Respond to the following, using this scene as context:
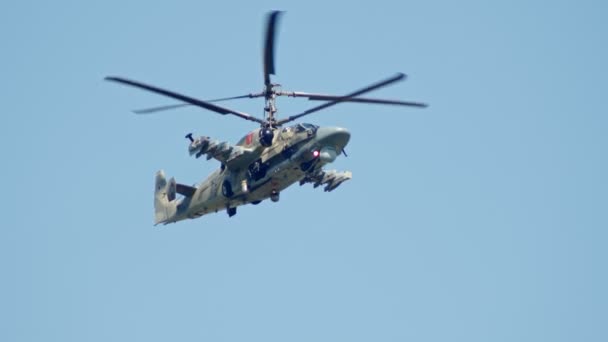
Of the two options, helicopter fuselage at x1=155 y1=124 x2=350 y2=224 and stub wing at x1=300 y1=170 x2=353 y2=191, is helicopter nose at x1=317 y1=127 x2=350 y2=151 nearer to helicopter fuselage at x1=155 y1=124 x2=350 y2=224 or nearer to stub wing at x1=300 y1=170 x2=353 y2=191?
helicopter fuselage at x1=155 y1=124 x2=350 y2=224

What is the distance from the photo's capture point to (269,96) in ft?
164

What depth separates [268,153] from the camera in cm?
5069

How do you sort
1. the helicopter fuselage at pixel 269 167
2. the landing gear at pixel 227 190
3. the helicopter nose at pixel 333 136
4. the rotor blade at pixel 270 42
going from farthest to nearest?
the landing gear at pixel 227 190, the helicopter fuselage at pixel 269 167, the helicopter nose at pixel 333 136, the rotor blade at pixel 270 42

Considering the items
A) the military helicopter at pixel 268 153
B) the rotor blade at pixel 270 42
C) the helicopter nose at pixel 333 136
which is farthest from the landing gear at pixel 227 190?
the rotor blade at pixel 270 42

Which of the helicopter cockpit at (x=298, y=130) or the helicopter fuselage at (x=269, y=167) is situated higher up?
the helicopter cockpit at (x=298, y=130)

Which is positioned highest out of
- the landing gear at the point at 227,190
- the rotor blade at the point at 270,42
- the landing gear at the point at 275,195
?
the rotor blade at the point at 270,42

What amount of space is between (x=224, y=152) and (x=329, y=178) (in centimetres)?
458

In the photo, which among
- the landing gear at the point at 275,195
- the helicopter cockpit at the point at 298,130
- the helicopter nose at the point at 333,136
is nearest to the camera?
the helicopter nose at the point at 333,136

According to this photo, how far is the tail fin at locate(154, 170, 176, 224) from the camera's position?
55906mm

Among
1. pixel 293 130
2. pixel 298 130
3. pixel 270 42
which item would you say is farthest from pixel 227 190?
pixel 270 42

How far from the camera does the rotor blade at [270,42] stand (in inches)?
1752

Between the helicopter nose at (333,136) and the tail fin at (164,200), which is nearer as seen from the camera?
the helicopter nose at (333,136)

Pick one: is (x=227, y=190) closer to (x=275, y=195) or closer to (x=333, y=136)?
(x=275, y=195)

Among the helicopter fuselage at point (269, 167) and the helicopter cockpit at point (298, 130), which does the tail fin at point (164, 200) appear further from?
the helicopter cockpit at point (298, 130)
